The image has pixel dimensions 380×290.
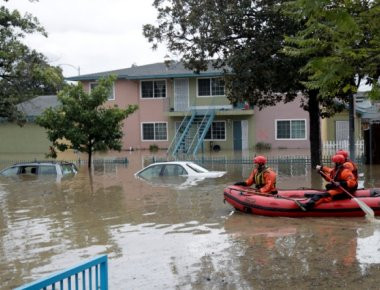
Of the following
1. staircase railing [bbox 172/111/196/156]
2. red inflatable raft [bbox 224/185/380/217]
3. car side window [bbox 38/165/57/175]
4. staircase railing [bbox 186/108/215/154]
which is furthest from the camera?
staircase railing [bbox 186/108/215/154]

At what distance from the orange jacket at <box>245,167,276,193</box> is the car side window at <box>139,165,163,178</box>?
8322mm

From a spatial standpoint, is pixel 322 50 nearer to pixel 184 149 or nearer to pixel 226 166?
pixel 226 166

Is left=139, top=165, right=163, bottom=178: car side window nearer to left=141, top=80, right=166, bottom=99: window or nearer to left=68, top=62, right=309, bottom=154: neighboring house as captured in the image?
left=68, top=62, right=309, bottom=154: neighboring house

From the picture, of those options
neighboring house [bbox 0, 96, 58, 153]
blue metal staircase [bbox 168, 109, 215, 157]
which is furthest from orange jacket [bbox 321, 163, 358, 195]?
neighboring house [bbox 0, 96, 58, 153]

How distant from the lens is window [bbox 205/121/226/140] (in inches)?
1538

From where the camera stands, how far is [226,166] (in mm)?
27266

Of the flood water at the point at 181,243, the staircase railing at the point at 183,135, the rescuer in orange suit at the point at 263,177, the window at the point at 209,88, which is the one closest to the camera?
the flood water at the point at 181,243

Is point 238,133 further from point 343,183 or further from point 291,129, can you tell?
point 343,183

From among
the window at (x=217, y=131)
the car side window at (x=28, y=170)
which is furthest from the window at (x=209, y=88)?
the car side window at (x=28, y=170)

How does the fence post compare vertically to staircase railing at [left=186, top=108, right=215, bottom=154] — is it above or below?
below

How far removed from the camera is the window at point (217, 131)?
39062mm

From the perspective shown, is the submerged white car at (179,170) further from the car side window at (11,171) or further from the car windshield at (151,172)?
the car side window at (11,171)

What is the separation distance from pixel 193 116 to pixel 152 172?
15991 mm

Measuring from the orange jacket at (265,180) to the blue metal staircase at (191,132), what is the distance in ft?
68.5
